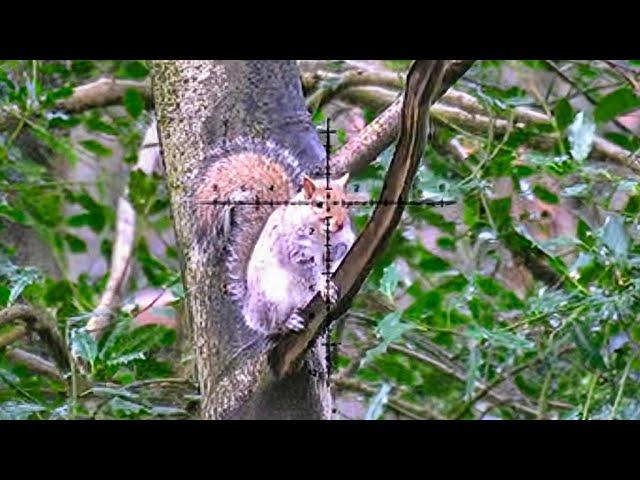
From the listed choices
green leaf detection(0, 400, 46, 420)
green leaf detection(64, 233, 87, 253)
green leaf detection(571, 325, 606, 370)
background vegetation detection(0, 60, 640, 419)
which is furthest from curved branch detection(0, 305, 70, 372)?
green leaf detection(571, 325, 606, 370)

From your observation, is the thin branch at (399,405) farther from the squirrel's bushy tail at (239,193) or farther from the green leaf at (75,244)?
the green leaf at (75,244)

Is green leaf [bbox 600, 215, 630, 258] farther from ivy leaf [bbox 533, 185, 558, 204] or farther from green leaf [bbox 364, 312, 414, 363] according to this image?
ivy leaf [bbox 533, 185, 558, 204]

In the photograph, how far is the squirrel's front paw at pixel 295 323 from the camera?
101 centimetres

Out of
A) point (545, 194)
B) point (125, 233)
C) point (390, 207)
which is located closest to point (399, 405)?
point (545, 194)

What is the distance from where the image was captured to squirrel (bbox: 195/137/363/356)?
1052mm

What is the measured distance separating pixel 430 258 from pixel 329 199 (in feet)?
1.41

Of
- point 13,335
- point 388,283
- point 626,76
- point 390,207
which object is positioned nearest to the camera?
point 390,207

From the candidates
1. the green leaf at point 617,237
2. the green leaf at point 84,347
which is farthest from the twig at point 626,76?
the green leaf at point 84,347

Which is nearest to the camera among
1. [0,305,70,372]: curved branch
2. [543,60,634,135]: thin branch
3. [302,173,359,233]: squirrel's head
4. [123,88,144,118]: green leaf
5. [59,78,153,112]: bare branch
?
[302,173,359,233]: squirrel's head

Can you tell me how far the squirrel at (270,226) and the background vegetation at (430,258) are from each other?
0.08 metres

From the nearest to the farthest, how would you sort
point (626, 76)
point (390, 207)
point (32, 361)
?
point (390, 207), point (626, 76), point (32, 361)

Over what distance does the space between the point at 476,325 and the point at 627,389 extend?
15cm

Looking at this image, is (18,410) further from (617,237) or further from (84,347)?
(617,237)

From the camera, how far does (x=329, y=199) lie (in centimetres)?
105
